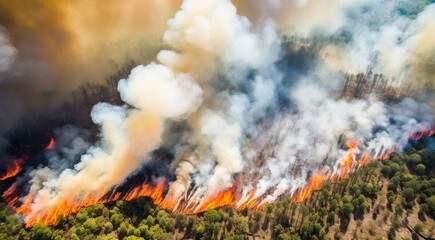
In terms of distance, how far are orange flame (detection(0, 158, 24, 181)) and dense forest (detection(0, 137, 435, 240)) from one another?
871 cm

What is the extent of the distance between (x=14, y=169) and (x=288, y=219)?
48.0 metres

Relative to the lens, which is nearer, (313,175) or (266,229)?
(266,229)

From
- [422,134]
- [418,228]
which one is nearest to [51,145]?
[418,228]

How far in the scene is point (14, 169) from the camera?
6097cm

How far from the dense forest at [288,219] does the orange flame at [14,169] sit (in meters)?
8.71

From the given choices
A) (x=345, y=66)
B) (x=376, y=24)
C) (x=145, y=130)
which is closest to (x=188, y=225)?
(x=145, y=130)

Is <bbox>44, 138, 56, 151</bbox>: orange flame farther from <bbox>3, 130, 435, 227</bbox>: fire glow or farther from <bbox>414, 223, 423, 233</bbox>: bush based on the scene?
<bbox>414, 223, 423, 233</bbox>: bush

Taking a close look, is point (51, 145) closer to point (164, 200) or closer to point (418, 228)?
point (164, 200)

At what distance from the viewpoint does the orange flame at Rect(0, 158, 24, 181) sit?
59594 millimetres

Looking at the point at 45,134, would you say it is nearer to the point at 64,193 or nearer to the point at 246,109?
the point at 64,193

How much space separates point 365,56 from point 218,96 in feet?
177

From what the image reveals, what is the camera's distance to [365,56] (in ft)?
335

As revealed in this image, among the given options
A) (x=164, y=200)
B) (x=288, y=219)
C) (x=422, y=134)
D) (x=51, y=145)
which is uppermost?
(x=422, y=134)

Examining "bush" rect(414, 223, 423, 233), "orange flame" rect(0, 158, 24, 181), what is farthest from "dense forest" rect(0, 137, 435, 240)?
"orange flame" rect(0, 158, 24, 181)
